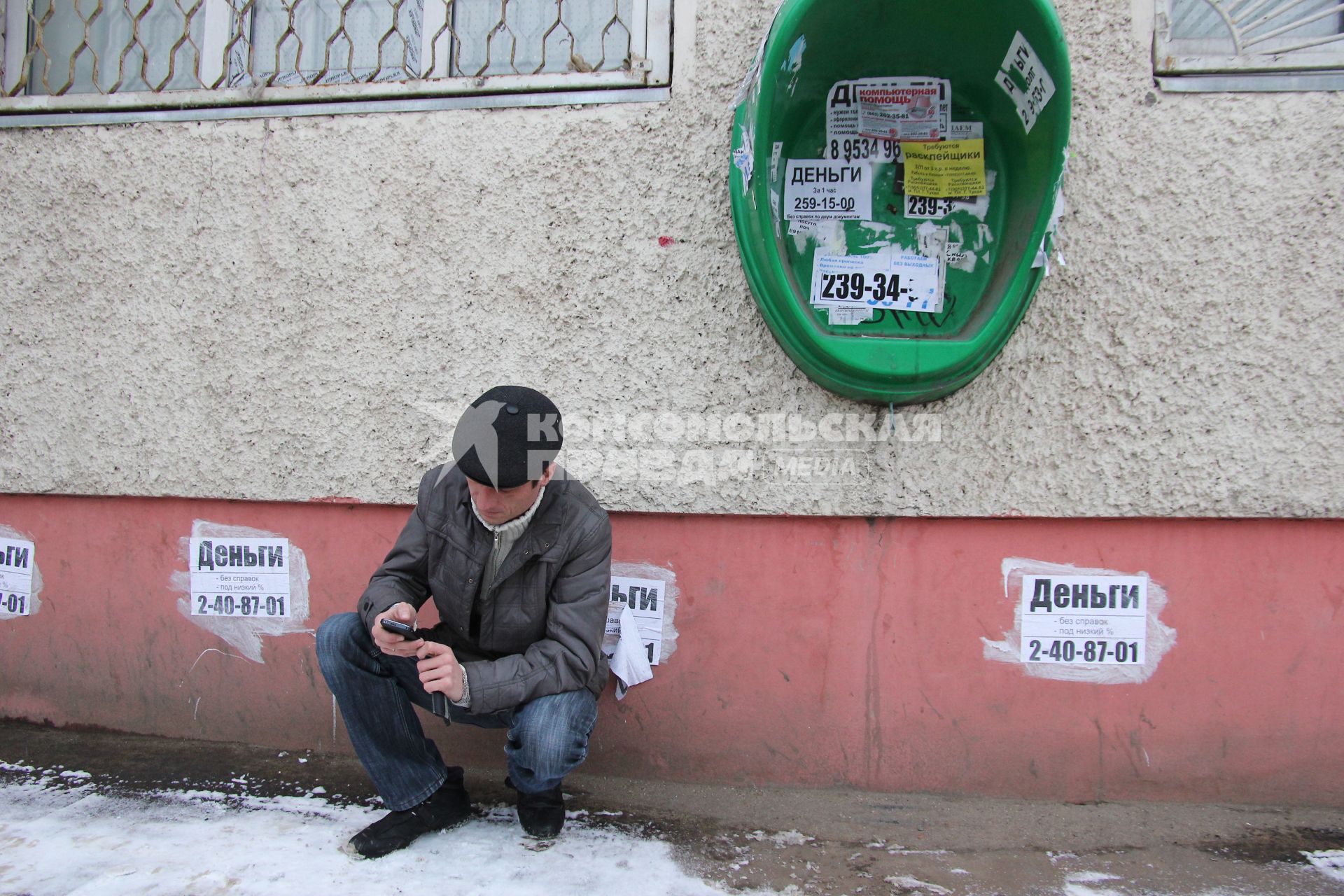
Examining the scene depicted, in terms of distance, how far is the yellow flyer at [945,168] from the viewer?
2.09m

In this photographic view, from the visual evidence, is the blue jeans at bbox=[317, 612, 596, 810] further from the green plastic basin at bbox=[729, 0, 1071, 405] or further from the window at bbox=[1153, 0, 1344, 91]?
the window at bbox=[1153, 0, 1344, 91]

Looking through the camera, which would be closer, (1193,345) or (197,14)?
(1193,345)

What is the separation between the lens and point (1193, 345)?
6.68 feet

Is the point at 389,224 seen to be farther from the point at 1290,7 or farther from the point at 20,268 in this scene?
the point at 1290,7

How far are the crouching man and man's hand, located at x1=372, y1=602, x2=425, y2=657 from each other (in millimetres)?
13

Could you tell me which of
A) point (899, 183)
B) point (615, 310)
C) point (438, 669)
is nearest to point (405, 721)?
point (438, 669)

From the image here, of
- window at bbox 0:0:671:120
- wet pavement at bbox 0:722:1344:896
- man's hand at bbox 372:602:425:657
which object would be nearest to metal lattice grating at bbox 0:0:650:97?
window at bbox 0:0:671:120

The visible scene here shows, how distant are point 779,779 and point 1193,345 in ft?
5.13

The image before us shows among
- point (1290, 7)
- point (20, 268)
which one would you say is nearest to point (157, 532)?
point (20, 268)

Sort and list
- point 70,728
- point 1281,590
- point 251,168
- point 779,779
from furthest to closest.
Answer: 1. point 70,728
2. point 251,168
3. point 779,779
4. point 1281,590

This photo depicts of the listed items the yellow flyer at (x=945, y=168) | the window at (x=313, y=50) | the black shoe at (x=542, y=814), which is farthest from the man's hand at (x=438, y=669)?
the yellow flyer at (x=945, y=168)

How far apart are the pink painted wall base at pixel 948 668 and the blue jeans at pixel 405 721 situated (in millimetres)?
407

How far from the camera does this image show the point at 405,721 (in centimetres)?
182

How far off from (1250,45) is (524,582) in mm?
2327
